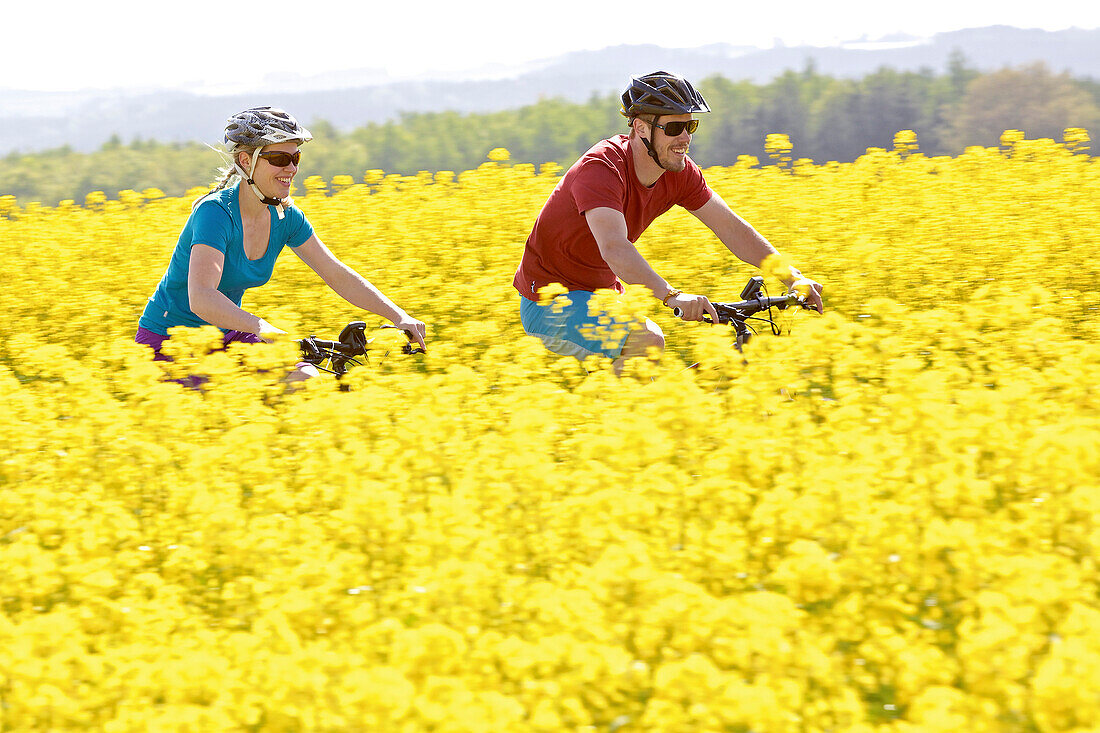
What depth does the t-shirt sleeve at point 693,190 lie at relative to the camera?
5.16 metres

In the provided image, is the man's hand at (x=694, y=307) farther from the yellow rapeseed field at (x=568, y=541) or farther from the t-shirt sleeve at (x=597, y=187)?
the t-shirt sleeve at (x=597, y=187)

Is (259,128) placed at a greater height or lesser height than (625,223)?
greater

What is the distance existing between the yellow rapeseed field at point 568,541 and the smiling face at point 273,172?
0.69 m

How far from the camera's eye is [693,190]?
17.1 feet

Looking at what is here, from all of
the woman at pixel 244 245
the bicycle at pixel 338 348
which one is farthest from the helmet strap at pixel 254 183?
the bicycle at pixel 338 348

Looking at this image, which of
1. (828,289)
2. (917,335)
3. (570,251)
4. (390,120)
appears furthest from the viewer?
(390,120)

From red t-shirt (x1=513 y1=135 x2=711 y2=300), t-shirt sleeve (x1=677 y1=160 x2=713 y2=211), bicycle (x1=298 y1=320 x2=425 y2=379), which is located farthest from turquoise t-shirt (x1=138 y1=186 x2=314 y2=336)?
t-shirt sleeve (x1=677 y1=160 x2=713 y2=211)

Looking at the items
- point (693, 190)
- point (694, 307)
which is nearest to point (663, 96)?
point (693, 190)

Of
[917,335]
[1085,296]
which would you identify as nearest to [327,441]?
[917,335]

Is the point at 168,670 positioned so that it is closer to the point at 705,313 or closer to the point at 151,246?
the point at 705,313

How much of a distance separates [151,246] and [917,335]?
729 centimetres

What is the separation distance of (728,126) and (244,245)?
124 ft

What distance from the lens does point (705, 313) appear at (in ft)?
14.6

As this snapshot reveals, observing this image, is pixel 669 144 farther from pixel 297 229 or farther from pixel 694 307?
pixel 297 229
